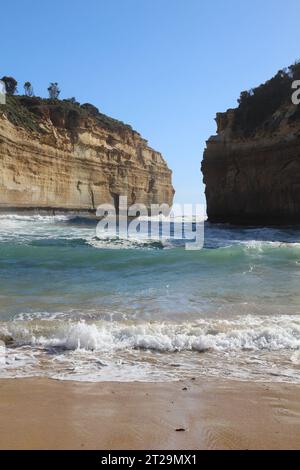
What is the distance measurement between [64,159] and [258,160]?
19529mm

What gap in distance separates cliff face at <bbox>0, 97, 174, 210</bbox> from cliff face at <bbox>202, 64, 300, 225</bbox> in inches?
538

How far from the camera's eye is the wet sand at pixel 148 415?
2.64 meters

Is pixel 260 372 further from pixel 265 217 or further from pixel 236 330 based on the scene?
pixel 265 217

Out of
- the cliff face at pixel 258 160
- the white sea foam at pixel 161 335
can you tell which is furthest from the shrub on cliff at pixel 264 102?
the white sea foam at pixel 161 335

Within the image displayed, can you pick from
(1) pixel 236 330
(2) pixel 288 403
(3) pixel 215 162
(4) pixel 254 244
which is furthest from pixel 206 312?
(3) pixel 215 162

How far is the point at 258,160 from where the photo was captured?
2458cm

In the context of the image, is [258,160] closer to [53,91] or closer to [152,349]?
[152,349]

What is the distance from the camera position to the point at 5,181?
2911 cm

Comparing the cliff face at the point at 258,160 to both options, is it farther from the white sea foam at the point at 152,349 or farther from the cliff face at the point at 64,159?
the white sea foam at the point at 152,349

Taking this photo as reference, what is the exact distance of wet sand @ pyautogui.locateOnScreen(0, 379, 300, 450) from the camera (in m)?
2.64

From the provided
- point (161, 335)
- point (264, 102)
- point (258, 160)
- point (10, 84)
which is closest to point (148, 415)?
point (161, 335)

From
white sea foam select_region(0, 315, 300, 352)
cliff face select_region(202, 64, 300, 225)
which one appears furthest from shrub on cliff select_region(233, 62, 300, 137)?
white sea foam select_region(0, 315, 300, 352)

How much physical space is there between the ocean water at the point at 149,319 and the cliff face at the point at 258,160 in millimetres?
11981
